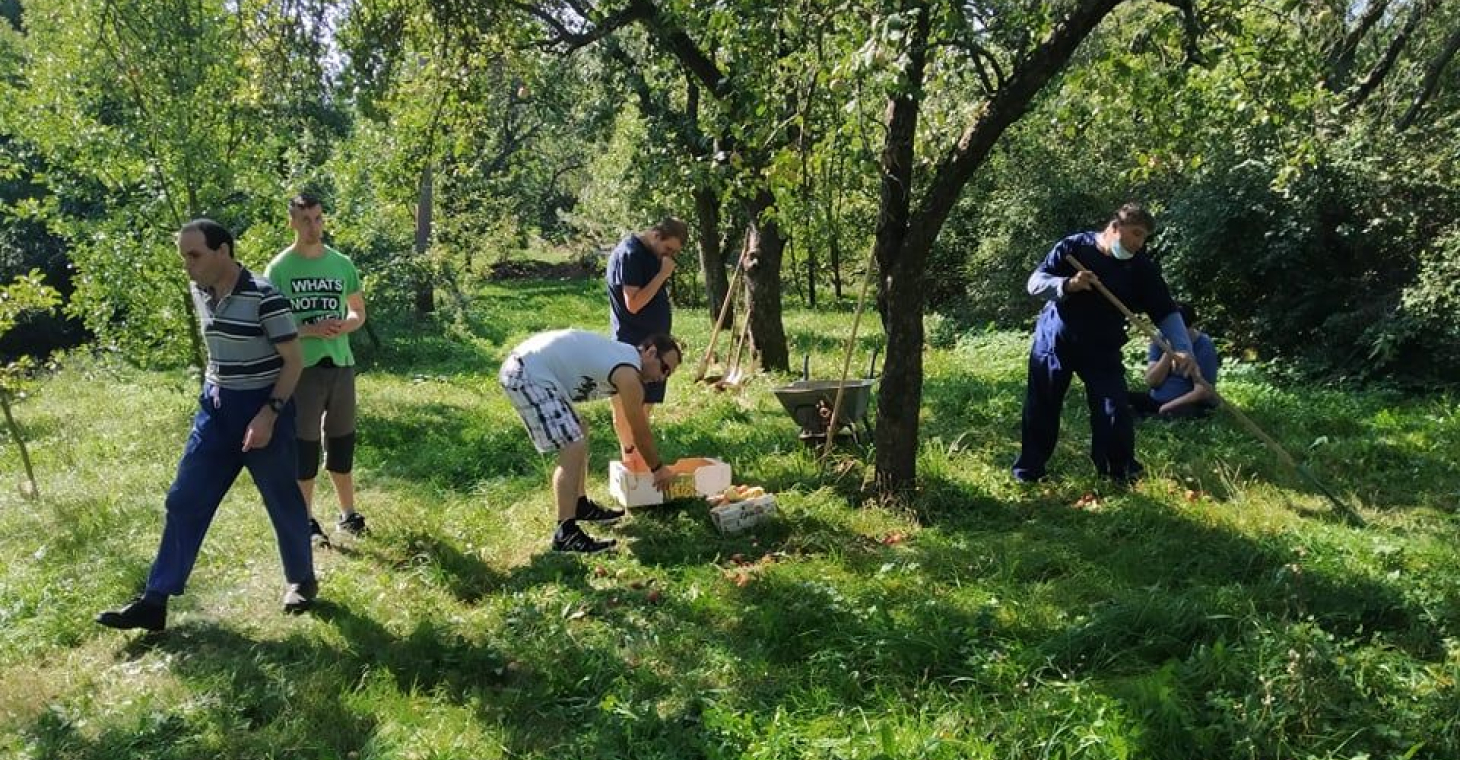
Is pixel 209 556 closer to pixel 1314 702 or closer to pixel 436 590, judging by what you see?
pixel 436 590

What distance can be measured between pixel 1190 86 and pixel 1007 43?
1109 millimetres

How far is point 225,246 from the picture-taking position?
3.81 meters

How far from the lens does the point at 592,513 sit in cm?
514

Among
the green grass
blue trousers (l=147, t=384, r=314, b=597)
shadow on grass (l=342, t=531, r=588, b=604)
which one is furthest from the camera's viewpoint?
shadow on grass (l=342, t=531, r=588, b=604)

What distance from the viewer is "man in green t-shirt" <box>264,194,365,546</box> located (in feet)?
15.3

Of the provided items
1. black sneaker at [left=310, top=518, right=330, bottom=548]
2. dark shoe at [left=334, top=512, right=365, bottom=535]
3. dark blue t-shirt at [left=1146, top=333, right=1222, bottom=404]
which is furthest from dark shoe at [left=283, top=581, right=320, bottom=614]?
dark blue t-shirt at [left=1146, top=333, right=1222, bottom=404]

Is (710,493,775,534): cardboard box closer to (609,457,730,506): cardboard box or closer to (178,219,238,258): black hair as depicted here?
(609,457,730,506): cardboard box

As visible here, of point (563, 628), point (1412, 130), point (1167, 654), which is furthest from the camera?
point (1412, 130)

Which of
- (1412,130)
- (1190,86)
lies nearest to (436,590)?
(1190,86)

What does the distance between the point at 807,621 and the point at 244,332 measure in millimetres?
2610

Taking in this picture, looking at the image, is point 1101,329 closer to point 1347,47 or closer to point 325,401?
point 325,401

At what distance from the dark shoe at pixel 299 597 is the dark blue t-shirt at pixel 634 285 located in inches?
98.1

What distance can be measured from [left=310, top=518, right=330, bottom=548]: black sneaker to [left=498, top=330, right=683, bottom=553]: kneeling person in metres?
1.29

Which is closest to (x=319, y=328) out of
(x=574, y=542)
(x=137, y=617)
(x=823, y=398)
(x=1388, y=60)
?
(x=137, y=617)
